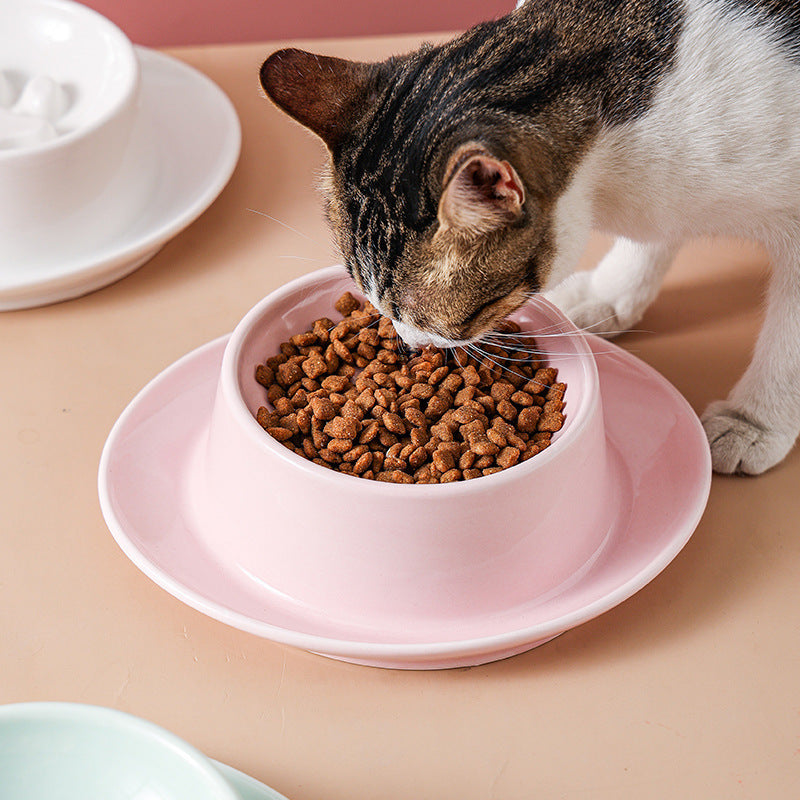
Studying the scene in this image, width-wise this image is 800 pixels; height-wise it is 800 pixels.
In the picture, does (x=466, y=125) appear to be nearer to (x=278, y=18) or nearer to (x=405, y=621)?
(x=405, y=621)

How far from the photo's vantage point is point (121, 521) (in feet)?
2.55

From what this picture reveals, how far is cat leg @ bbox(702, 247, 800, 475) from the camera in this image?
878mm

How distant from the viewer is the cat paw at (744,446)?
884mm

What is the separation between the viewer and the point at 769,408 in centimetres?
89

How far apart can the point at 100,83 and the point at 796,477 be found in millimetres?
824

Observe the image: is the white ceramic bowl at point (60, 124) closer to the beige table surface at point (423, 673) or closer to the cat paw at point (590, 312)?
the beige table surface at point (423, 673)

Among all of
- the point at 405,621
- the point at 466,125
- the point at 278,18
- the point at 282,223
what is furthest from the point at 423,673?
the point at 278,18

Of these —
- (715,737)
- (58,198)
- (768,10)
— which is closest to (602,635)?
(715,737)

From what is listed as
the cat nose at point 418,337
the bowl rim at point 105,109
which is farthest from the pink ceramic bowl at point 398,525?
the bowl rim at point 105,109

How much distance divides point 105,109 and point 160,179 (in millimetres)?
117

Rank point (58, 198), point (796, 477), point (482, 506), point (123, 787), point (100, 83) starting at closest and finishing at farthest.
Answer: point (123, 787) → point (482, 506) → point (796, 477) → point (58, 198) → point (100, 83)

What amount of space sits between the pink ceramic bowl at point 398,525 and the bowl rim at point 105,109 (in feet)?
1.11

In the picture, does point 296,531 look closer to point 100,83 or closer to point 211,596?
point 211,596

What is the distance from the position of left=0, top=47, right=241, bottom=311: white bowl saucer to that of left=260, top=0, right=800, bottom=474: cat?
328mm
